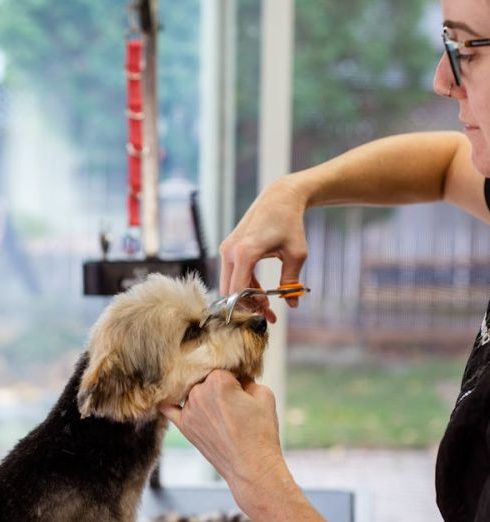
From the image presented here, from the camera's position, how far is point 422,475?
118 inches

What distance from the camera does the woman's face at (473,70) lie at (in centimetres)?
80

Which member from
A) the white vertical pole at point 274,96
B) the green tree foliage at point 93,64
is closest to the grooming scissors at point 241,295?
the white vertical pole at point 274,96

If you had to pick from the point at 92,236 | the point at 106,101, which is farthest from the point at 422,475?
the point at 106,101

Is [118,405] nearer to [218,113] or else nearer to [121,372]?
[121,372]

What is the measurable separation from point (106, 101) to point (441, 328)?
1425 mm

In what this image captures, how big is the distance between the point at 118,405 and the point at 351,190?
0.48m

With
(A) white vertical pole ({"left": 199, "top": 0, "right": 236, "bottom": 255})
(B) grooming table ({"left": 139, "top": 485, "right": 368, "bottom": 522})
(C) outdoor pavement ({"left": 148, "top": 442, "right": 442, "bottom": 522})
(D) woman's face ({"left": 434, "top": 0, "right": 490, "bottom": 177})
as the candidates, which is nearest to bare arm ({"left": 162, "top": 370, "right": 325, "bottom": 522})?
(D) woman's face ({"left": 434, "top": 0, "right": 490, "bottom": 177})

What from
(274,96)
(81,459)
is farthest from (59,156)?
(81,459)

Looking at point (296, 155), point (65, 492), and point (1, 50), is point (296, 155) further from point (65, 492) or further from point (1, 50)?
point (65, 492)

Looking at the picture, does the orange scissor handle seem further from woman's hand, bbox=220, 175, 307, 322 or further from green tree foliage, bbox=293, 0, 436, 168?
green tree foliage, bbox=293, 0, 436, 168

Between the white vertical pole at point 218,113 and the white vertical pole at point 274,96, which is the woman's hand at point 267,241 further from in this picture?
the white vertical pole at point 218,113

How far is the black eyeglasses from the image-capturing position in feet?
2.63

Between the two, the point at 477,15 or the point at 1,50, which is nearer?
the point at 477,15

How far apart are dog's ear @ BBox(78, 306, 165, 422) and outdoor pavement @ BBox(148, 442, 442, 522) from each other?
1597 millimetres
